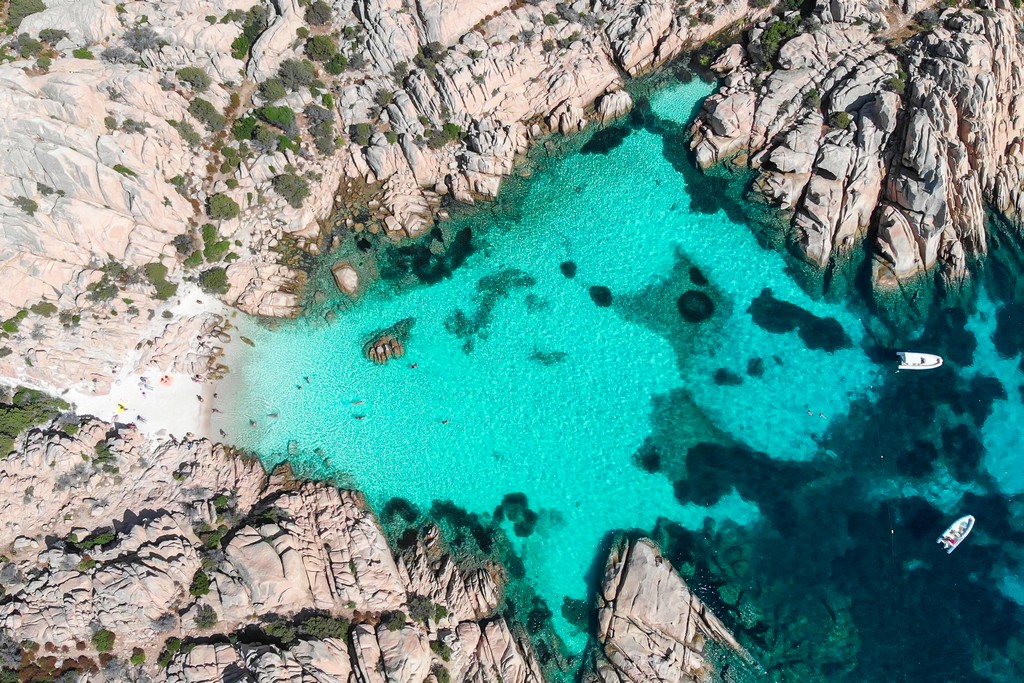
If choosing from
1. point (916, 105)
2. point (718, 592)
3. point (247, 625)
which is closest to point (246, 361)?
point (247, 625)

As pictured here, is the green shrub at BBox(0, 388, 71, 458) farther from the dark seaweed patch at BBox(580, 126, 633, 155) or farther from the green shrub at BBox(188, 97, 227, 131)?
the dark seaweed patch at BBox(580, 126, 633, 155)

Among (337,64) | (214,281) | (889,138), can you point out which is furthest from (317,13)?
(889,138)

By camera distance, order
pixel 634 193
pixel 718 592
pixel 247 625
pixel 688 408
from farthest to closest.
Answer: pixel 634 193
pixel 688 408
pixel 718 592
pixel 247 625

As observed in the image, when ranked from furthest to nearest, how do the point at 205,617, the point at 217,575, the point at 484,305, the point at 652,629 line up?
the point at 484,305
the point at 652,629
the point at 217,575
the point at 205,617

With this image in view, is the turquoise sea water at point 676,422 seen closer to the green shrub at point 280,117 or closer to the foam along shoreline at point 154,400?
the foam along shoreline at point 154,400

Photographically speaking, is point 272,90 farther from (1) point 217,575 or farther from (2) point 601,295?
(1) point 217,575

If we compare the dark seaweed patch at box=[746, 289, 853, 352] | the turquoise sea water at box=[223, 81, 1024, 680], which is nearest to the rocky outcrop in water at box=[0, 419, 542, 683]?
the turquoise sea water at box=[223, 81, 1024, 680]

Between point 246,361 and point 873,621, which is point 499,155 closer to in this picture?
point 246,361
